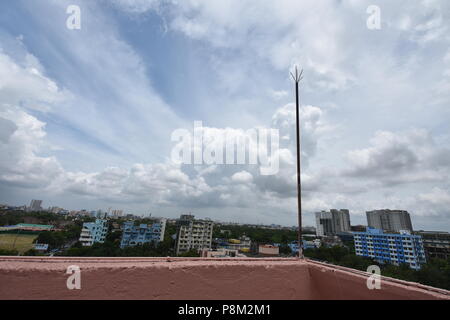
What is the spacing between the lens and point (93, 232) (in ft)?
110

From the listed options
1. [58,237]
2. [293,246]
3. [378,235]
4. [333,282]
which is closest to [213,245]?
[293,246]

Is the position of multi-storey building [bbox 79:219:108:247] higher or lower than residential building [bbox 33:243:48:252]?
higher

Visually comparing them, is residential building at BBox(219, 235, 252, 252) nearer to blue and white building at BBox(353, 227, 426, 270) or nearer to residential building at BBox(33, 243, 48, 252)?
blue and white building at BBox(353, 227, 426, 270)

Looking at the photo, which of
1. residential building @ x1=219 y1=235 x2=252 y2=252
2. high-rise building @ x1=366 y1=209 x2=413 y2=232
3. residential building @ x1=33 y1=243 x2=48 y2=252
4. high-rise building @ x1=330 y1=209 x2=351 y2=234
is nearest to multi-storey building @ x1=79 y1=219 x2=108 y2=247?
residential building @ x1=33 y1=243 x2=48 y2=252

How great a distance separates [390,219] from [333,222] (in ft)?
68.9

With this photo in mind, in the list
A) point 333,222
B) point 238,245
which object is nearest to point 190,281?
point 238,245

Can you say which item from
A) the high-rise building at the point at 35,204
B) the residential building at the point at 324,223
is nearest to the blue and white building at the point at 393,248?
the residential building at the point at 324,223

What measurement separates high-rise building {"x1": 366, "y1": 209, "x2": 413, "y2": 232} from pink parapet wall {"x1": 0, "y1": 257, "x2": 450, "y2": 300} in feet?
224

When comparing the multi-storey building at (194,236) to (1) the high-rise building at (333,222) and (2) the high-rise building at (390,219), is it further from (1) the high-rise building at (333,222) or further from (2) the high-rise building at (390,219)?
(1) the high-rise building at (333,222)

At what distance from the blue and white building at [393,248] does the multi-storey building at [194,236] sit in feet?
→ 95.2

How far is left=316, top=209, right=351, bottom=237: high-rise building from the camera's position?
75.2 meters

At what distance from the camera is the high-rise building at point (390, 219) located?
54.6 m

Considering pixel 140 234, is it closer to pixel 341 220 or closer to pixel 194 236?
pixel 194 236

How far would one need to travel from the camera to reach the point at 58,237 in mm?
30922
